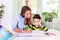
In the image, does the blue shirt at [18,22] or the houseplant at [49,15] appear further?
the houseplant at [49,15]

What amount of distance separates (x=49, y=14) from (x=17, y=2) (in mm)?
712

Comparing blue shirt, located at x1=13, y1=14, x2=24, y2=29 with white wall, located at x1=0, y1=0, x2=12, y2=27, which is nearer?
blue shirt, located at x1=13, y1=14, x2=24, y2=29

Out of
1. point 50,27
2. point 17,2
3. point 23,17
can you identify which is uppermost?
point 17,2

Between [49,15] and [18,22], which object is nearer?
[18,22]

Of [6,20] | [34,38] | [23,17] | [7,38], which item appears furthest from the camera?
[6,20]

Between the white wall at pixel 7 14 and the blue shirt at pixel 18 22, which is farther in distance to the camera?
the white wall at pixel 7 14

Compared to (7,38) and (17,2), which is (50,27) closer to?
(17,2)

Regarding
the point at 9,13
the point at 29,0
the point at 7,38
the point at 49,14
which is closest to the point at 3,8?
the point at 9,13

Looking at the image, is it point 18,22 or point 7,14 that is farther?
point 7,14

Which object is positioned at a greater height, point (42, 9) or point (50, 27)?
point (42, 9)

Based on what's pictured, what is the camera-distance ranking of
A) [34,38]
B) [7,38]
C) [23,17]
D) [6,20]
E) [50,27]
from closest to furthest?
[7,38]
[34,38]
[23,17]
[50,27]
[6,20]

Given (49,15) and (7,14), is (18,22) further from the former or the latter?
(49,15)

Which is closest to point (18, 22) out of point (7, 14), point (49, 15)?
point (7, 14)

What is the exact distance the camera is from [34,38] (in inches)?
→ 67.6
